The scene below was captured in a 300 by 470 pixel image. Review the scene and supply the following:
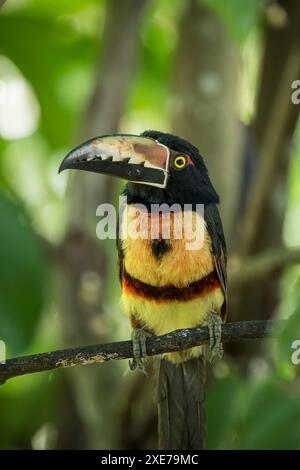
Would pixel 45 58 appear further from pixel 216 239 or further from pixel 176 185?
pixel 216 239

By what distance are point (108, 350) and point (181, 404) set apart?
1.13 metres

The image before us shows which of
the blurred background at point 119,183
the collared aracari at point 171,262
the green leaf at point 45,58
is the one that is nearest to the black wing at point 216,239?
the collared aracari at point 171,262

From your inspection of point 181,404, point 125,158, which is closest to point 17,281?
point 125,158

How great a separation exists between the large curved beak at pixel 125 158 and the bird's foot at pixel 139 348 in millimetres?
637

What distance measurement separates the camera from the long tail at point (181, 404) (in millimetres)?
3934

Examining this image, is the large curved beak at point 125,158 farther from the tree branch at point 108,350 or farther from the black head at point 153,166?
the tree branch at point 108,350

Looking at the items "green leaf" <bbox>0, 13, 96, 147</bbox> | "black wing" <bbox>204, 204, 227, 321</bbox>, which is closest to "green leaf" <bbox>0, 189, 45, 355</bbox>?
"black wing" <bbox>204, 204, 227, 321</bbox>

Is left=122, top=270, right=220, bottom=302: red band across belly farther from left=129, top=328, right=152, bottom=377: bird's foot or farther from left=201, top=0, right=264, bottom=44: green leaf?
left=201, top=0, right=264, bottom=44: green leaf

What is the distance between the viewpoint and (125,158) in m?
3.54

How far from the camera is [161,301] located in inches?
150

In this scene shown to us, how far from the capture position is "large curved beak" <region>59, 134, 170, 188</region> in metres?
3.40

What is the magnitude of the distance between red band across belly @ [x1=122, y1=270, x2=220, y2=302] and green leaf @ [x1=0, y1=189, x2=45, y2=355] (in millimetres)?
421
